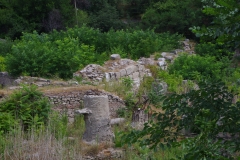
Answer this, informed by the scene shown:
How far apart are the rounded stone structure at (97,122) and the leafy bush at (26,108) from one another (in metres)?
1.00

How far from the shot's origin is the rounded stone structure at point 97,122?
8.88 m

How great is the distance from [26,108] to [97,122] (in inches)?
64.9

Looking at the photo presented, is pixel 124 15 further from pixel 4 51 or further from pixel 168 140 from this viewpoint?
pixel 168 140

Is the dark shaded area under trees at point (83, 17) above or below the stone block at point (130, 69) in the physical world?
above

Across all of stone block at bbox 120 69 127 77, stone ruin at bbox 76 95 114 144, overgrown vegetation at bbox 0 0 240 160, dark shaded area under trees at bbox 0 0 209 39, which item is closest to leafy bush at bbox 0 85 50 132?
overgrown vegetation at bbox 0 0 240 160

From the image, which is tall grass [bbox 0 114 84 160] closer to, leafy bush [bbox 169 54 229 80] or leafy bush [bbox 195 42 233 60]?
leafy bush [bbox 169 54 229 80]

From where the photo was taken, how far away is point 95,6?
1186 inches

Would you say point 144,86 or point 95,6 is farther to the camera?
point 95,6

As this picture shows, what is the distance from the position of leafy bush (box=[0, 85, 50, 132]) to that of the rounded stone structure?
100 centimetres

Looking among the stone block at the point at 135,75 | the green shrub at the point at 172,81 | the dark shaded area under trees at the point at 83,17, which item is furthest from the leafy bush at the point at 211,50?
the stone block at the point at 135,75

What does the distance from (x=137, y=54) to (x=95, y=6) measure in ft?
41.6

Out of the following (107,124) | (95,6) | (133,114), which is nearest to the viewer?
(107,124)

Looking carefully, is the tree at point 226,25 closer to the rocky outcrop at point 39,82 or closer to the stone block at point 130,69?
the rocky outcrop at point 39,82

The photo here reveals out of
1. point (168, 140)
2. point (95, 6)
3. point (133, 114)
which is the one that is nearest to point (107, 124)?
point (133, 114)
